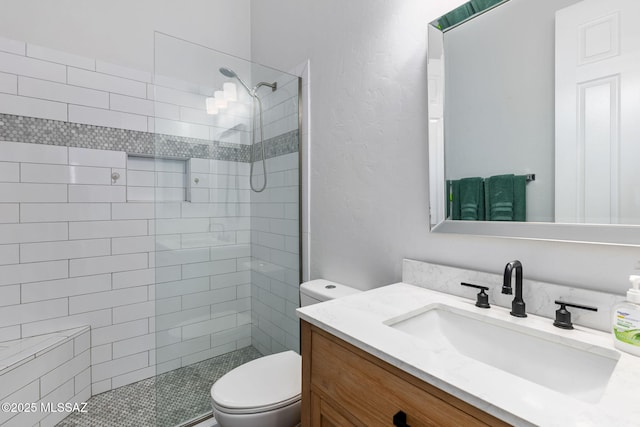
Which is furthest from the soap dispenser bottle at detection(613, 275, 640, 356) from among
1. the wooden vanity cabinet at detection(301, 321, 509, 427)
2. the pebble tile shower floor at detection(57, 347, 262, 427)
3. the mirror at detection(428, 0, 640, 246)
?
the pebble tile shower floor at detection(57, 347, 262, 427)

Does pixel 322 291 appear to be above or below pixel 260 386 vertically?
above

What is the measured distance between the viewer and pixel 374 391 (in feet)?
2.44

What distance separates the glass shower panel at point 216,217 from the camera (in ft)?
5.57

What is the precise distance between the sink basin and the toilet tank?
1.87 feet

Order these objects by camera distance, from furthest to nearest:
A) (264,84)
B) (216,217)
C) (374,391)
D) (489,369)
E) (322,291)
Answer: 1. (264,84)
2. (216,217)
3. (322,291)
4. (374,391)
5. (489,369)

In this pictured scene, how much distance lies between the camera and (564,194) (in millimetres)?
892

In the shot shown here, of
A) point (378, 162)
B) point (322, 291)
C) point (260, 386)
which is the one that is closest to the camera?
point (260, 386)

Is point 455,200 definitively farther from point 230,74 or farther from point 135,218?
point 135,218

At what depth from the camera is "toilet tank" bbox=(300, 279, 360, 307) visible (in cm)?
152

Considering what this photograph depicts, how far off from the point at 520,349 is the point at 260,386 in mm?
985

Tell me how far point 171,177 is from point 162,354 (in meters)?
1.00

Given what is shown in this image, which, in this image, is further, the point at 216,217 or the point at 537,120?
the point at 216,217

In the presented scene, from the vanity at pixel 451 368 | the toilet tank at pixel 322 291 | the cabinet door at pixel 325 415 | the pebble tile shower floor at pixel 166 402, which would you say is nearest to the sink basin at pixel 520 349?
the vanity at pixel 451 368

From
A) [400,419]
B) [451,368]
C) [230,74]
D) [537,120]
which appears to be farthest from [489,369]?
[230,74]
